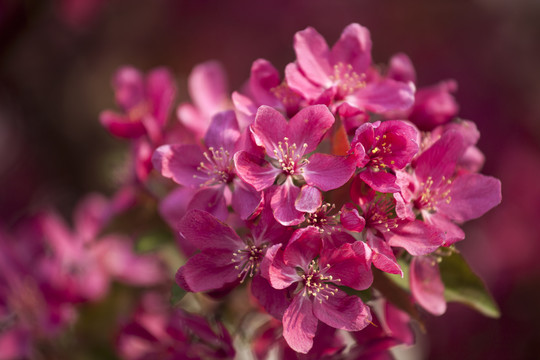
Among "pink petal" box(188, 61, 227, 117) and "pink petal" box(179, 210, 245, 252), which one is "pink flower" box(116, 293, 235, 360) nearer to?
"pink petal" box(179, 210, 245, 252)

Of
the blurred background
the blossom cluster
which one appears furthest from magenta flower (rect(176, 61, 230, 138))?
the blurred background

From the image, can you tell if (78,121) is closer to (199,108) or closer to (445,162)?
(199,108)

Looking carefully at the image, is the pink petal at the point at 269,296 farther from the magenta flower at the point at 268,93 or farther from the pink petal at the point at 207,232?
the magenta flower at the point at 268,93

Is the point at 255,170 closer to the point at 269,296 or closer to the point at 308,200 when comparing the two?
the point at 308,200

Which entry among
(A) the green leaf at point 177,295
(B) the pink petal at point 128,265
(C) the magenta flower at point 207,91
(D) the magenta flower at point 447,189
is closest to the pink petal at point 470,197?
(D) the magenta flower at point 447,189

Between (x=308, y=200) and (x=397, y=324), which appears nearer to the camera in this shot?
(x=308, y=200)

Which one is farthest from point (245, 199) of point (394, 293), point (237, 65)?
point (237, 65)
